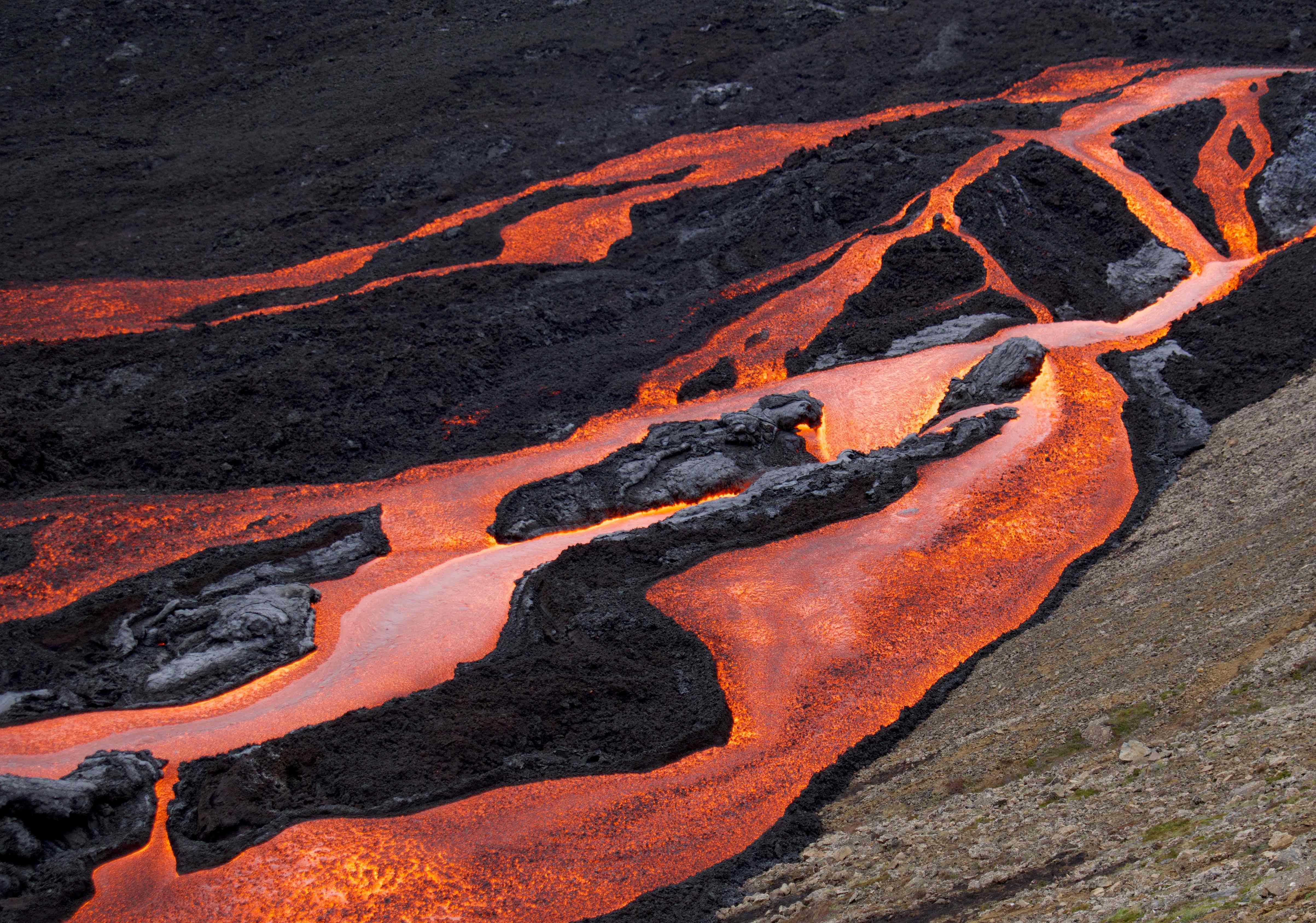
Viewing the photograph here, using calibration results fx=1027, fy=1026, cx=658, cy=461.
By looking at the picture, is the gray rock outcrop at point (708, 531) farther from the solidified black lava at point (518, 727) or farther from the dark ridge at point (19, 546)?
the dark ridge at point (19, 546)

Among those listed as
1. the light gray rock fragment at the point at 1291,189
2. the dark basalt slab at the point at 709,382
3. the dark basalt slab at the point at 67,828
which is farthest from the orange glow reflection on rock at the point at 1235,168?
the dark basalt slab at the point at 67,828

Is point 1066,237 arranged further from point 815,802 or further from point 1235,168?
point 815,802

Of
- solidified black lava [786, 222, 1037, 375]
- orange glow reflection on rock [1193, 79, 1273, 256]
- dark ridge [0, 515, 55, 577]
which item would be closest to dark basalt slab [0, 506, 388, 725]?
dark ridge [0, 515, 55, 577]

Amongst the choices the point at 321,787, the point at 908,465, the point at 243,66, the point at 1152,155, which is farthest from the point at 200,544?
the point at 243,66

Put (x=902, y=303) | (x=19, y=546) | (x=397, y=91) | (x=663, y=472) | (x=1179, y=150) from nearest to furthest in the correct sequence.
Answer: (x=19, y=546), (x=663, y=472), (x=902, y=303), (x=1179, y=150), (x=397, y=91)

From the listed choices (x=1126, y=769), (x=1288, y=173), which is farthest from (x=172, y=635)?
(x=1288, y=173)
